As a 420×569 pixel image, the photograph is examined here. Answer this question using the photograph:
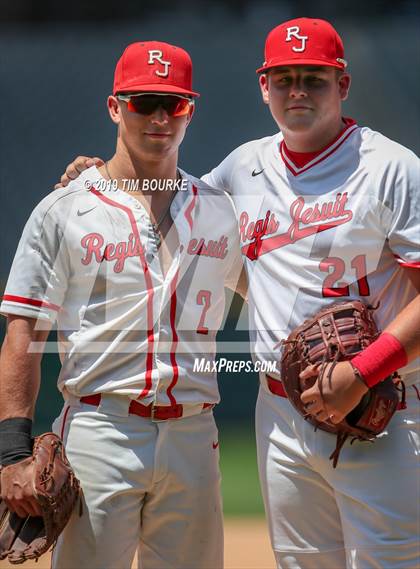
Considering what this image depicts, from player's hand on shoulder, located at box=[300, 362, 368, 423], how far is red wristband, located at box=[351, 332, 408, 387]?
0.02 metres

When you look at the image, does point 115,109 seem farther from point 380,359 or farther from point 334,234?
point 380,359

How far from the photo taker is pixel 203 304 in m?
2.33

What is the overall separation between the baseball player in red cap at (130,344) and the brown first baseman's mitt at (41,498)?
0.03 meters

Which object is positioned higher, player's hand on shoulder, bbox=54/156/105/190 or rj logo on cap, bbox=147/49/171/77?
rj logo on cap, bbox=147/49/171/77

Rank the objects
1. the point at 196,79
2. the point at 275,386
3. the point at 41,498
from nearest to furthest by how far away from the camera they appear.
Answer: the point at 41,498 < the point at 275,386 < the point at 196,79

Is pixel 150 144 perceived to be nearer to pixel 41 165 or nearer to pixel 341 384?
pixel 341 384

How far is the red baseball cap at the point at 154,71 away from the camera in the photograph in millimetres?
2307

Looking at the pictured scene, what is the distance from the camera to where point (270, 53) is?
7.67ft

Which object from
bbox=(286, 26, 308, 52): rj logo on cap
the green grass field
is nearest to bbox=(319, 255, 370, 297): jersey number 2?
bbox=(286, 26, 308, 52): rj logo on cap

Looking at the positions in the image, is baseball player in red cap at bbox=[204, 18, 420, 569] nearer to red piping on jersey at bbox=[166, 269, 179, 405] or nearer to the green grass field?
red piping on jersey at bbox=[166, 269, 179, 405]

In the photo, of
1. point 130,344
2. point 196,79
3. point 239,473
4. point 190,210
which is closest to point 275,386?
point 130,344

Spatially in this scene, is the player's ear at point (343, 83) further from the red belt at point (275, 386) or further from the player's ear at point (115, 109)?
the red belt at point (275, 386)

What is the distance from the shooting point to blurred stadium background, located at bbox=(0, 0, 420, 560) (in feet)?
15.1

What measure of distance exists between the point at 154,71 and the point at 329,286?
690 mm
